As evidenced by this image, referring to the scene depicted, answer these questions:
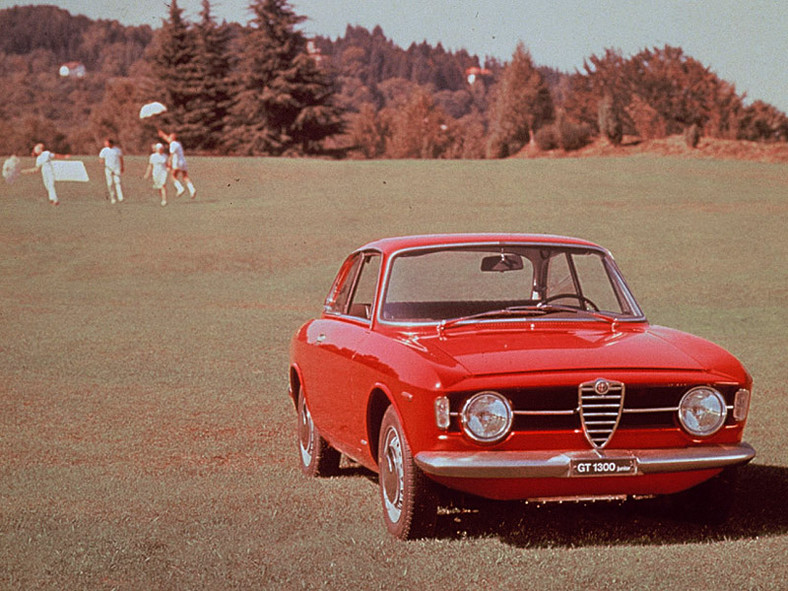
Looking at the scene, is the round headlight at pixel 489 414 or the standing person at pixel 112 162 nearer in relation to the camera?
the round headlight at pixel 489 414

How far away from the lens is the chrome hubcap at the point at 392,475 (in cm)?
645

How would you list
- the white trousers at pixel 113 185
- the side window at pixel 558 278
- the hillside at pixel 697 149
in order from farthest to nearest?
the hillside at pixel 697 149, the white trousers at pixel 113 185, the side window at pixel 558 278

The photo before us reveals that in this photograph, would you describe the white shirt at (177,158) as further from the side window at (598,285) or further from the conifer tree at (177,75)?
the conifer tree at (177,75)

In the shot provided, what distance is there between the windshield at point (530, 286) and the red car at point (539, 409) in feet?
0.35

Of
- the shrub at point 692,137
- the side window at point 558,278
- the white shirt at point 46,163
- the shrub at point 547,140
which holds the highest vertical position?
the side window at point 558,278

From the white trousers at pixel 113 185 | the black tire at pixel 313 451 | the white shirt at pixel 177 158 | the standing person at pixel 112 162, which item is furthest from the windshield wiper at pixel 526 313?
the white trousers at pixel 113 185

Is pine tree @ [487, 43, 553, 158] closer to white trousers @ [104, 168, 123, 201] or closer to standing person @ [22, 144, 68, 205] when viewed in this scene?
white trousers @ [104, 168, 123, 201]

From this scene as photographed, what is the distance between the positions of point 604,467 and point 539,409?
0.42m

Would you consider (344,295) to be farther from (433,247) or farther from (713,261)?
(713,261)

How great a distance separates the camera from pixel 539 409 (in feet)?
20.2

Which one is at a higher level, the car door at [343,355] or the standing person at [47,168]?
the car door at [343,355]

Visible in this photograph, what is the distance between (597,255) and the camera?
7.83 meters

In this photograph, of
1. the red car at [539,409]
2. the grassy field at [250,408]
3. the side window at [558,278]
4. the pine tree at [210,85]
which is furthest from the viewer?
the pine tree at [210,85]

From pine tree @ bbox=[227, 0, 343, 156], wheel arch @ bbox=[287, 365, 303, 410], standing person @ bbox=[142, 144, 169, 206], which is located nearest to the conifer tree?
pine tree @ bbox=[227, 0, 343, 156]
